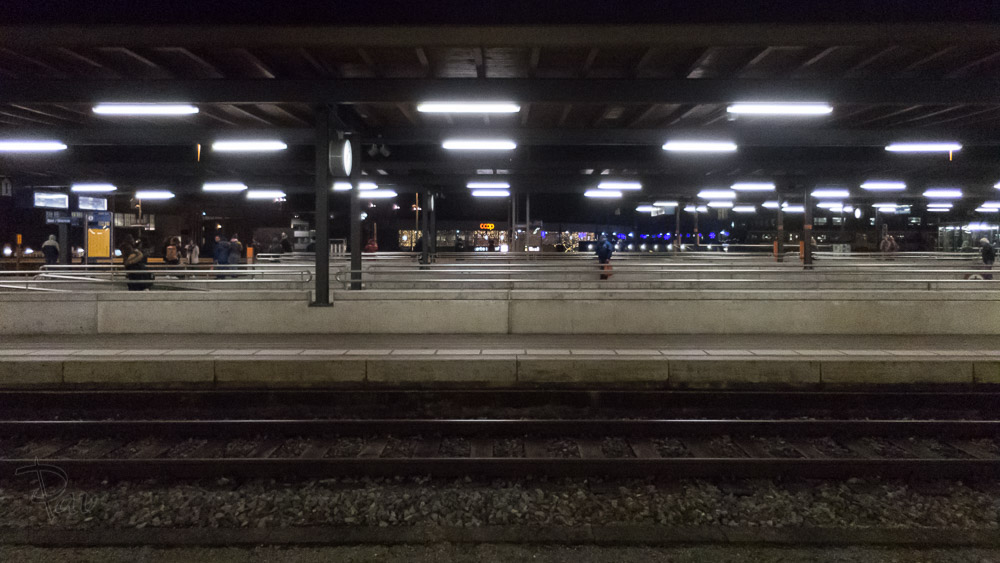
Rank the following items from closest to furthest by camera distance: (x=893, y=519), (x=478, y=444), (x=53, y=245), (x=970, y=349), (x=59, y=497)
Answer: (x=893, y=519), (x=59, y=497), (x=478, y=444), (x=970, y=349), (x=53, y=245)

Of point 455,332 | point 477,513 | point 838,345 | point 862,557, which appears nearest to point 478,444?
point 477,513

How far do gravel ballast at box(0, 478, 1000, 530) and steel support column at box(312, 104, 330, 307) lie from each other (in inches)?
223

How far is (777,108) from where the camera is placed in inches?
389

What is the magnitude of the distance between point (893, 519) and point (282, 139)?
12489 mm

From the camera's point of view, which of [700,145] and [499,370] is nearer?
[499,370]

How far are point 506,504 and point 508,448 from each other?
4.47 feet

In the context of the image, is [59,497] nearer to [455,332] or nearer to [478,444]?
[478,444]

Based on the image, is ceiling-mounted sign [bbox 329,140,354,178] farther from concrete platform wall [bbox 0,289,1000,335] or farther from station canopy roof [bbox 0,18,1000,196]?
concrete platform wall [bbox 0,289,1000,335]

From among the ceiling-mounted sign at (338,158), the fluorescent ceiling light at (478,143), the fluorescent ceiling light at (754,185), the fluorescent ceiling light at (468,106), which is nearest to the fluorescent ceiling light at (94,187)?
the ceiling-mounted sign at (338,158)

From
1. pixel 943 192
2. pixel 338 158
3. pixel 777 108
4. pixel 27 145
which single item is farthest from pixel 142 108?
pixel 943 192

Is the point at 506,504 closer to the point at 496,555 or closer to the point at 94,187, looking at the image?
the point at 496,555

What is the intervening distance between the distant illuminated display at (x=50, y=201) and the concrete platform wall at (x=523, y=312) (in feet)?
34.0

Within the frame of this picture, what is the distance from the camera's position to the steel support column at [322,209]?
1088 cm

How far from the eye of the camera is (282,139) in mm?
13281
